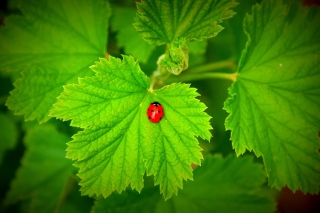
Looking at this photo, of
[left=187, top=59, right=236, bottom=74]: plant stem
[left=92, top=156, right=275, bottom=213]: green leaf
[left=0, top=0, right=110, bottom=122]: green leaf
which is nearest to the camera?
[left=0, top=0, right=110, bottom=122]: green leaf

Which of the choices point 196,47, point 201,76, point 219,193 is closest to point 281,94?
point 201,76

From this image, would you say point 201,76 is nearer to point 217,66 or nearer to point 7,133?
point 217,66

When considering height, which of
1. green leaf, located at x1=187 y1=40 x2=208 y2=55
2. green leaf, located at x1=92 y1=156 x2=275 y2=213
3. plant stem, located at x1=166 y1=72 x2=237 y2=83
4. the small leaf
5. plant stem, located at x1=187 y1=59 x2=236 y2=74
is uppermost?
plant stem, located at x1=187 y1=59 x2=236 y2=74

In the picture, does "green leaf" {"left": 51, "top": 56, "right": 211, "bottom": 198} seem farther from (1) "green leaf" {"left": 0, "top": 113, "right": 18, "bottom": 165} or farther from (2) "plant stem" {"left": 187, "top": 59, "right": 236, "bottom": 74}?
(1) "green leaf" {"left": 0, "top": 113, "right": 18, "bottom": 165}

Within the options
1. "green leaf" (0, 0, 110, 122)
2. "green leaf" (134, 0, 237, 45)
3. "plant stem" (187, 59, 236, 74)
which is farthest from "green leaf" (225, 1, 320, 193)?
"green leaf" (0, 0, 110, 122)

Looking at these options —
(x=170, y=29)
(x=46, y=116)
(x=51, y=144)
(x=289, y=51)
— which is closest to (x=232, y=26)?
(x=289, y=51)

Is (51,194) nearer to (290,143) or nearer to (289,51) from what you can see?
(290,143)
